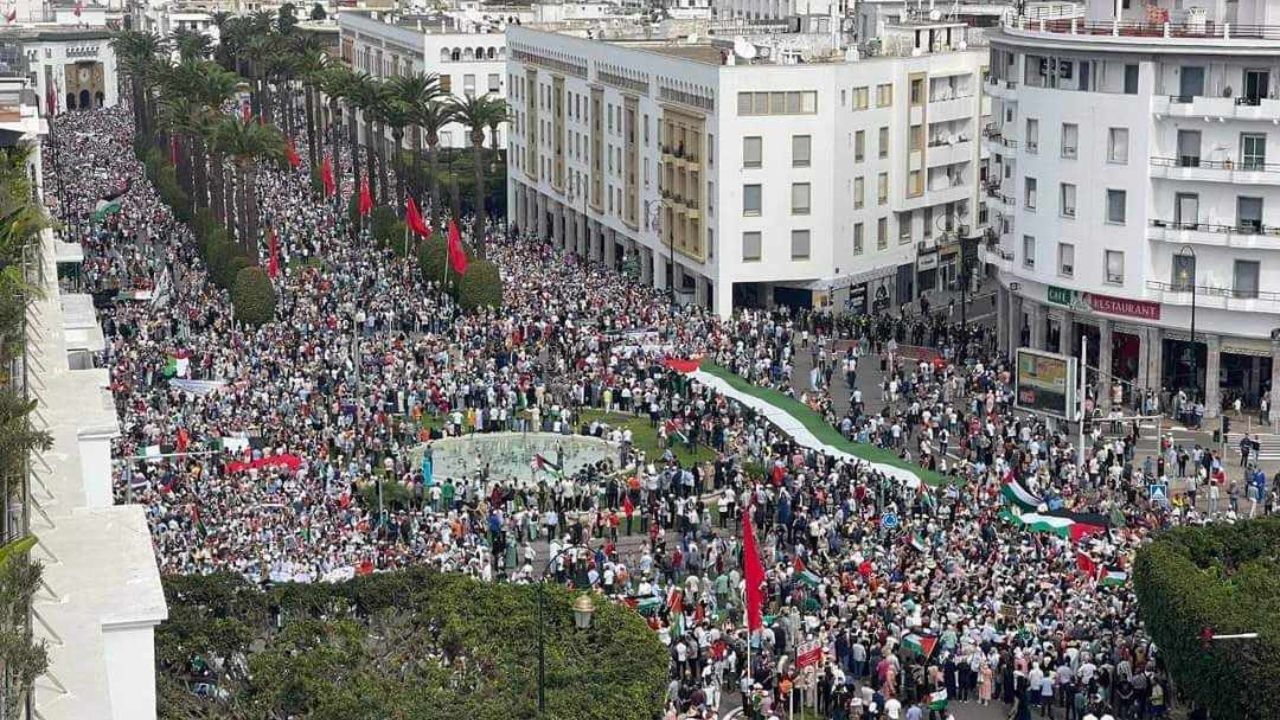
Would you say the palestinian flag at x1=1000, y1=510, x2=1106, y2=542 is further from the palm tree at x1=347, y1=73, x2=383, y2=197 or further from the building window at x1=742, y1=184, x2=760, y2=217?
the palm tree at x1=347, y1=73, x2=383, y2=197

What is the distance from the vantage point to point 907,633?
45625 millimetres

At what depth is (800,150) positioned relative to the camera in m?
92.8

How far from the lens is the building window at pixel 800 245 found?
93.8 meters

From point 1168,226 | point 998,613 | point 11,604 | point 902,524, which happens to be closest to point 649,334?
point 1168,226

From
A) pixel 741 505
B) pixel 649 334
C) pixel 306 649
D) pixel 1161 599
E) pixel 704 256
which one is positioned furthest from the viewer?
A: pixel 704 256

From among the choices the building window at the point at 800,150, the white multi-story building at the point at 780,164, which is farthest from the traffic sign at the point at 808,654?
the building window at the point at 800,150

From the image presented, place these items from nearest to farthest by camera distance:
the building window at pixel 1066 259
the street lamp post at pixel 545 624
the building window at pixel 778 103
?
the street lamp post at pixel 545 624
the building window at pixel 1066 259
the building window at pixel 778 103

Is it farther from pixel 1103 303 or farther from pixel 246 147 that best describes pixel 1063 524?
pixel 246 147

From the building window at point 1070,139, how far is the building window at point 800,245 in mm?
17753

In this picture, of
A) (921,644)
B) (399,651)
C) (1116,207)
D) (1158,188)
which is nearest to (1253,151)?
(1158,188)

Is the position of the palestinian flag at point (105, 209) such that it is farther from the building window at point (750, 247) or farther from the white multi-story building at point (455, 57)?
the building window at point (750, 247)

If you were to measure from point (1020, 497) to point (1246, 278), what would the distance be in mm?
22893

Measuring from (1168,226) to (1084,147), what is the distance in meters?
4.28

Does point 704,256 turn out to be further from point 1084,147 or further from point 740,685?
point 740,685
